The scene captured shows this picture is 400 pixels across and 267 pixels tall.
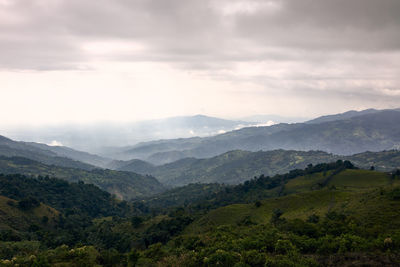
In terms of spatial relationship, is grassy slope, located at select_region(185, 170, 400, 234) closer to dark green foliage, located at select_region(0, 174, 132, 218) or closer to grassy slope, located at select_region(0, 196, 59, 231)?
grassy slope, located at select_region(0, 196, 59, 231)

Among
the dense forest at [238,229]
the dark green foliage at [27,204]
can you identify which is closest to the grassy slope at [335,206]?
the dense forest at [238,229]

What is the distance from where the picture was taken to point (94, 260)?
5878cm

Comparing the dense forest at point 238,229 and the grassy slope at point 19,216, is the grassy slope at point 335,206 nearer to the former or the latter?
the dense forest at point 238,229

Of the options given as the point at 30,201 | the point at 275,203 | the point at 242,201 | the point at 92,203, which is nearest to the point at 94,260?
the point at 275,203

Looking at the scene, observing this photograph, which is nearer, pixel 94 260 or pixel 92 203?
pixel 94 260

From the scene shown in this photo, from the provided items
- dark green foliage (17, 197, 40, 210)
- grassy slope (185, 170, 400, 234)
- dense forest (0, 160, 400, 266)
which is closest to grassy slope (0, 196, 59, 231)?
dense forest (0, 160, 400, 266)

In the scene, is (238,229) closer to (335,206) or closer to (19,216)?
(335,206)

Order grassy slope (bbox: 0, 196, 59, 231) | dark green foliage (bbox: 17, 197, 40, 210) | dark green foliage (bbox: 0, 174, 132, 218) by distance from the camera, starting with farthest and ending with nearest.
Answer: dark green foliage (bbox: 0, 174, 132, 218) < dark green foliage (bbox: 17, 197, 40, 210) < grassy slope (bbox: 0, 196, 59, 231)

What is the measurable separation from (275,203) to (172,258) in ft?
248

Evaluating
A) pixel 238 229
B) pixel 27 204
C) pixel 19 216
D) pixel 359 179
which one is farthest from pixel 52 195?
pixel 359 179

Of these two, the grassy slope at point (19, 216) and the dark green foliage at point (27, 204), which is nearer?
the grassy slope at point (19, 216)

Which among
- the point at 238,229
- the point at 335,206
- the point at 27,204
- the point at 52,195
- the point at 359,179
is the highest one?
the point at 335,206

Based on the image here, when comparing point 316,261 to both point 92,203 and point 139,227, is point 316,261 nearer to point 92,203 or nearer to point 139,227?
point 139,227

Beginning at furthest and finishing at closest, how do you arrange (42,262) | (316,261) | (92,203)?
(92,203)
(42,262)
(316,261)
